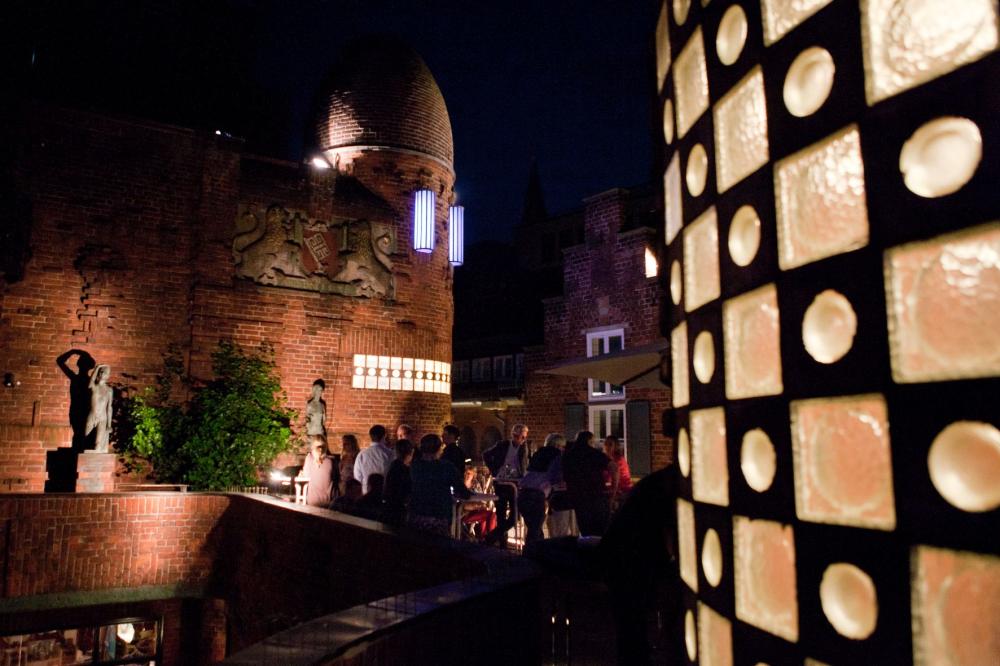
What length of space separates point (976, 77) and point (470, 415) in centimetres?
2737

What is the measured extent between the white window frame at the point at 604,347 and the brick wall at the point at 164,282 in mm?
3320

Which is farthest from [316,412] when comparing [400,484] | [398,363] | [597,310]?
[597,310]

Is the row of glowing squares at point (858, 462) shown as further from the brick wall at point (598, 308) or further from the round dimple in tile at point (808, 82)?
the brick wall at point (598, 308)

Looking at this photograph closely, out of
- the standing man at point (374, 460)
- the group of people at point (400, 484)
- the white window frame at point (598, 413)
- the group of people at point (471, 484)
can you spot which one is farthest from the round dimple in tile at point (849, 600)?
the white window frame at point (598, 413)

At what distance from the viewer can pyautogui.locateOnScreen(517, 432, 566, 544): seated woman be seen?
24.9 feet

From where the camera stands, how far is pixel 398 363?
1355 centimetres

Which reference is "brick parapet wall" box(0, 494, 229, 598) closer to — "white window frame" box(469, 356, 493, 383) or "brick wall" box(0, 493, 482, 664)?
"brick wall" box(0, 493, 482, 664)

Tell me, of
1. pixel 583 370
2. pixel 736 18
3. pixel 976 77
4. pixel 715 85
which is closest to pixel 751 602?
pixel 976 77

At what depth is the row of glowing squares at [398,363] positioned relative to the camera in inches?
518

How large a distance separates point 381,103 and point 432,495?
9.88 metres

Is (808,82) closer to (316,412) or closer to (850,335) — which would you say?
(850,335)

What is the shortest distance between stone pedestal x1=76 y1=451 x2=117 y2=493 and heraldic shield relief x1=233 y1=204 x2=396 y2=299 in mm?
3859

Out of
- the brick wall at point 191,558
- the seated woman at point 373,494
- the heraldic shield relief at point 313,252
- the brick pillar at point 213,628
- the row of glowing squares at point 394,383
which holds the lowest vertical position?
the brick pillar at point 213,628

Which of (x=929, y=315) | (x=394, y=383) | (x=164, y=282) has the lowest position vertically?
(x=929, y=315)
